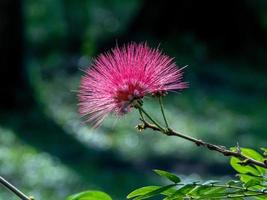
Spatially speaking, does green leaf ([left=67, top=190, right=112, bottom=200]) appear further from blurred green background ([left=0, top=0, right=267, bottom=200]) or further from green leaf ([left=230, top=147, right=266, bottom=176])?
blurred green background ([left=0, top=0, right=267, bottom=200])

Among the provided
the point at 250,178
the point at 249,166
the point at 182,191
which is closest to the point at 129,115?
the point at 249,166

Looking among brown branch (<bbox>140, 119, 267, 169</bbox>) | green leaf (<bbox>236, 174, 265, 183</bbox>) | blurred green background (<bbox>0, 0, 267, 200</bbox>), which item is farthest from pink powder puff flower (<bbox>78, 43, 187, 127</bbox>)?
blurred green background (<bbox>0, 0, 267, 200</bbox>)

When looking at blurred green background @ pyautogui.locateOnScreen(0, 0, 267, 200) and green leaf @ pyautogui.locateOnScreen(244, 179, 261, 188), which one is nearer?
green leaf @ pyautogui.locateOnScreen(244, 179, 261, 188)

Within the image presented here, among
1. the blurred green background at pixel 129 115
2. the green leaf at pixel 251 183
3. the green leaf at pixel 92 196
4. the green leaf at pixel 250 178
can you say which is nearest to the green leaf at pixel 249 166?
the green leaf at pixel 250 178

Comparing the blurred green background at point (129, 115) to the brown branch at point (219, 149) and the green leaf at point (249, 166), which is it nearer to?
the green leaf at point (249, 166)

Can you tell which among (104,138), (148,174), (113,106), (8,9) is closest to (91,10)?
(8,9)

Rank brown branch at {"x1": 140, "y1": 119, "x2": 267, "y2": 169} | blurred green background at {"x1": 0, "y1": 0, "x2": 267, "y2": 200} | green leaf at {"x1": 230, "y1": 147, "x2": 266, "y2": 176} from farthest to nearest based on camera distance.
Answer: blurred green background at {"x1": 0, "y1": 0, "x2": 267, "y2": 200}, green leaf at {"x1": 230, "y1": 147, "x2": 266, "y2": 176}, brown branch at {"x1": 140, "y1": 119, "x2": 267, "y2": 169}

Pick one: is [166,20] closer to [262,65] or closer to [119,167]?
[262,65]
